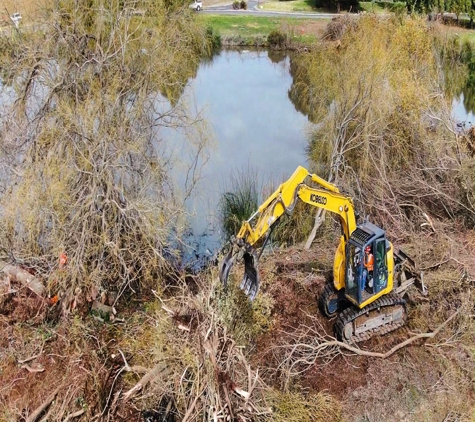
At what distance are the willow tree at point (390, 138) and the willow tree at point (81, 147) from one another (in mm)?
6033

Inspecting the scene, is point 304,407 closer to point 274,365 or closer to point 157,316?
point 274,365

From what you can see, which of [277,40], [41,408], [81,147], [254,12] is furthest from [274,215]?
[254,12]

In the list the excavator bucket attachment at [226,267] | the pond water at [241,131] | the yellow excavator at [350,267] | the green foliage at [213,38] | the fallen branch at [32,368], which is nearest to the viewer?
the excavator bucket attachment at [226,267]

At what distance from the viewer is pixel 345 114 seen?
15.3m

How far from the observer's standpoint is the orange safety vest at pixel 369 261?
920 centimetres

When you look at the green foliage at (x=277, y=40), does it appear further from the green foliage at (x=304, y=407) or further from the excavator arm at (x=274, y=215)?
the green foliage at (x=304, y=407)

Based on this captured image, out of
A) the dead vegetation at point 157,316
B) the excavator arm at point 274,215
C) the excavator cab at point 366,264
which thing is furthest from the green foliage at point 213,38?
the excavator cab at point 366,264

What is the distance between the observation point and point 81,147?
10594mm

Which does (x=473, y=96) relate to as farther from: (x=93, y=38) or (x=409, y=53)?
(x=93, y=38)

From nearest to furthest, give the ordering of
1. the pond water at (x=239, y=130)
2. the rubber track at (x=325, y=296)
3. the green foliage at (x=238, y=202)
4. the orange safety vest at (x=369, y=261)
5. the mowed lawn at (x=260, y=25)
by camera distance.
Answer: the orange safety vest at (x=369, y=261), the rubber track at (x=325, y=296), the pond water at (x=239, y=130), the green foliage at (x=238, y=202), the mowed lawn at (x=260, y=25)

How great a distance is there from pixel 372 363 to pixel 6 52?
29.3 feet

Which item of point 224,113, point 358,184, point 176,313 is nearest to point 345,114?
point 358,184

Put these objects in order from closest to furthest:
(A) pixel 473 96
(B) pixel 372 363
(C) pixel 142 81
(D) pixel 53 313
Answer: (B) pixel 372 363, (D) pixel 53 313, (C) pixel 142 81, (A) pixel 473 96

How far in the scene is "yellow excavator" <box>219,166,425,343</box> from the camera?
27.6 ft
